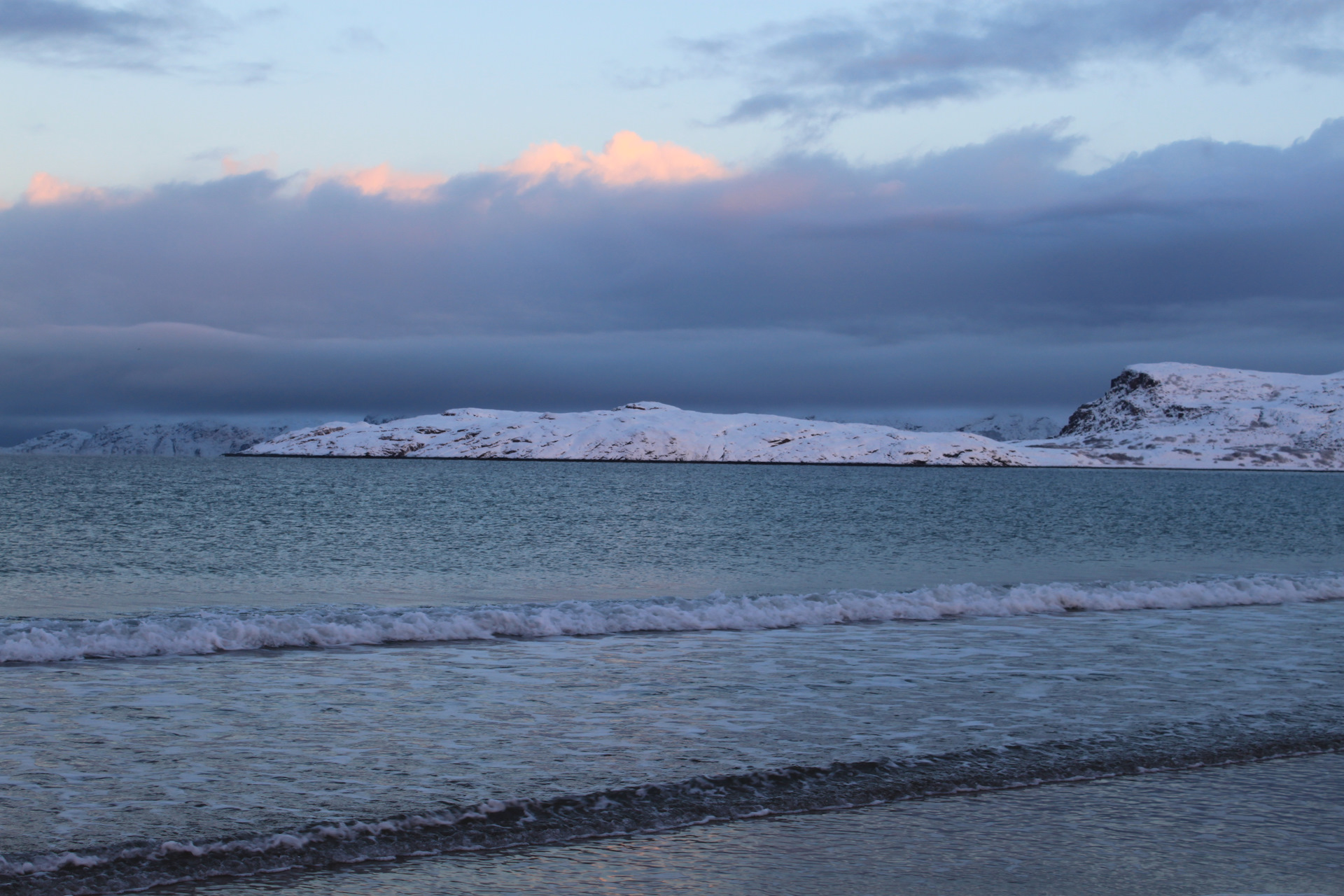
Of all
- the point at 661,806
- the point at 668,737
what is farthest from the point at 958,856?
the point at 668,737

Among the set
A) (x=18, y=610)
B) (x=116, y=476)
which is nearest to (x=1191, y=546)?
(x=18, y=610)

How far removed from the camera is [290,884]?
833 centimetres

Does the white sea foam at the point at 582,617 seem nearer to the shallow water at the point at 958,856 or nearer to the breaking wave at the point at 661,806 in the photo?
the breaking wave at the point at 661,806

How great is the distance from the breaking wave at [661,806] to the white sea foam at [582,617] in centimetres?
1181

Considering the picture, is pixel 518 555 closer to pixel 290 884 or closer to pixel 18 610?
pixel 18 610

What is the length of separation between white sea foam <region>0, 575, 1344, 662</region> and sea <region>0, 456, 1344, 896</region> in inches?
4.5

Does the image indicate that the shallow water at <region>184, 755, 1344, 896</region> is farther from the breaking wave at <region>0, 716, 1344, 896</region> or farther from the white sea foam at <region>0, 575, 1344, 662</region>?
the white sea foam at <region>0, 575, 1344, 662</region>

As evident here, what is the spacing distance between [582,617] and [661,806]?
551 inches

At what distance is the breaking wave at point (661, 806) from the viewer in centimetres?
862

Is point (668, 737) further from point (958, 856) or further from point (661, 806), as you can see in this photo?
point (958, 856)

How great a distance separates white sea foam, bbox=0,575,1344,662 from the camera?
65.9 ft

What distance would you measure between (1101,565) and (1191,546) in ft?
54.0

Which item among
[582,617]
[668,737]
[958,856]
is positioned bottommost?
[582,617]

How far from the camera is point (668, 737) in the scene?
13.2 meters
